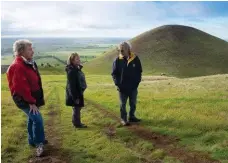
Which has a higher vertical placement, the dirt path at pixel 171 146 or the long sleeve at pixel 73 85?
the long sleeve at pixel 73 85

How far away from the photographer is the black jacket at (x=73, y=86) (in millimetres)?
15133

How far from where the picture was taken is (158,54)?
464 ft

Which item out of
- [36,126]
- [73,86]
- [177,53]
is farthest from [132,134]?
[177,53]

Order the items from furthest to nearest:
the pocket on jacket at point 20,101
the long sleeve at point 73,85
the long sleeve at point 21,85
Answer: the long sleeve at point 73,85
the pocket on jacket at point 20,101
the long sleeve at point 21,85

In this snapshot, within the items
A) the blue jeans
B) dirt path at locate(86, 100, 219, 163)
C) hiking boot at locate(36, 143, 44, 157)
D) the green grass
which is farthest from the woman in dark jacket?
hiking boot at locate(36, 143, 44, 157)

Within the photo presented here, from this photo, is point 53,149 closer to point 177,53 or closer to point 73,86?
point 73,86

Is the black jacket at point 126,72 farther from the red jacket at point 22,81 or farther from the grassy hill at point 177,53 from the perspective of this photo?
the grassy hill at point 177,53

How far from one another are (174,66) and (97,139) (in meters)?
118

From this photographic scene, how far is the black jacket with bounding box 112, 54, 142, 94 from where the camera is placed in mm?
15508

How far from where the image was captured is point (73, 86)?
1527 cm

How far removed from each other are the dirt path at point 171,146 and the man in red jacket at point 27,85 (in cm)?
388

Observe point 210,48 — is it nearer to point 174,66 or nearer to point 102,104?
point 174,66

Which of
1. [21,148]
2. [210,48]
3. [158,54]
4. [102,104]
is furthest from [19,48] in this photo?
[210,48]

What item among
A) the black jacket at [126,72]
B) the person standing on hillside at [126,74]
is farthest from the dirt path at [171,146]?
the black jacket at [126,72]
